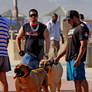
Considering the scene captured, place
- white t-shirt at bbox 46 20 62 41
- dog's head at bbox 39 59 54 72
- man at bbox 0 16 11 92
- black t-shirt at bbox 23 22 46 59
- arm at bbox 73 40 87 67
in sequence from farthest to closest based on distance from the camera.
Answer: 1. white t-shirt at bbox 46 20 62 41
2. dog's head at bbox 39 59 54 72
3. black t-shirt at bbox 23 22 46 59
4. man at bbox 0 16 11 92
5. arm at bbox 73 40 87 67

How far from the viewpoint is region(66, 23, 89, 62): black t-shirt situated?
23.0ft

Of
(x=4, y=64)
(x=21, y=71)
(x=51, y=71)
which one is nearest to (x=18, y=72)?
(x=21, y=71)

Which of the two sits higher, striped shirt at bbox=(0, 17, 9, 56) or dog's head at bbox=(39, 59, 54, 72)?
striped shirt at bbox=(0, 17, 9, 56)

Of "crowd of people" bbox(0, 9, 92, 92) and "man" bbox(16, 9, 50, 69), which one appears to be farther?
"man" bbox(16, 9, 50, 69)

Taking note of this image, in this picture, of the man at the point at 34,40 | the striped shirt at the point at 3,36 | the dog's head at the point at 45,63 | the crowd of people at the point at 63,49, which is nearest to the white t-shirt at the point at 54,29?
the crowd of people at the point at 63,49

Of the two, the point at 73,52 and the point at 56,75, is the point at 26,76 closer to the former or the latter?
the point at 73,52

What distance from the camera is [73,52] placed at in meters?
7.22

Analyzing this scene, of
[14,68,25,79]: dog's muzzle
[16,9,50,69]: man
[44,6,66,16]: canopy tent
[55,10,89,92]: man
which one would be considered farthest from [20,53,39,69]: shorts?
[44,6,66,16]: canopy tent

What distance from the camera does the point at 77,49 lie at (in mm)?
7195

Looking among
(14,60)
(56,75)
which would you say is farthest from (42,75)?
(14,60)

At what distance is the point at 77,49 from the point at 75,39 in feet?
0.61

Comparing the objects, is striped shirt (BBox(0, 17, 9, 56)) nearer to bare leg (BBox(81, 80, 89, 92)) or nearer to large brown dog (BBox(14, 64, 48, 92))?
large brown dog (BBox(14, 64, 48, 92))

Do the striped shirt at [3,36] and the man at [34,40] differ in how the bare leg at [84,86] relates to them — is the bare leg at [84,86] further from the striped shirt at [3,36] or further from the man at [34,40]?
the striped shirt at [3,36]

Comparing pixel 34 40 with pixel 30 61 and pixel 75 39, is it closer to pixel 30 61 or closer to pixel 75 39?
pixel 30 61
